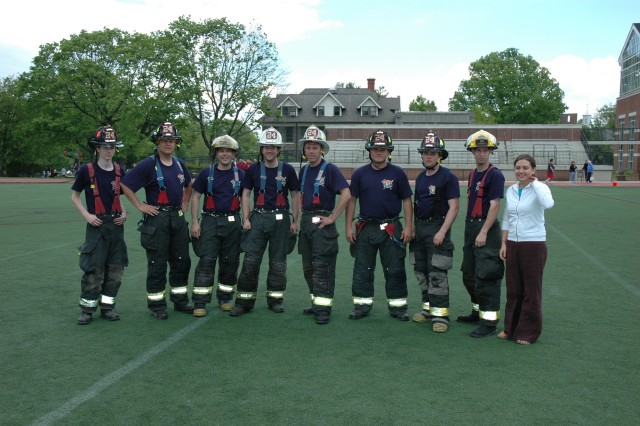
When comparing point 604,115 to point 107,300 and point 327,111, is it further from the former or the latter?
point 107,300

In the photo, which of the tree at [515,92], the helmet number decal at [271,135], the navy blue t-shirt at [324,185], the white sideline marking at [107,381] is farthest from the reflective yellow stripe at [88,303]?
the tree at [515,92]

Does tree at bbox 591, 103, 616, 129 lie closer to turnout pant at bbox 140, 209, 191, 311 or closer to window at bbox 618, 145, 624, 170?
window at bbox 618, 145, 624, 170

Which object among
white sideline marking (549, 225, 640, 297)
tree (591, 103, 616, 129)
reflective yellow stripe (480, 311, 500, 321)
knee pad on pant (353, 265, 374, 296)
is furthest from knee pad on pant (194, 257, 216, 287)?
tree (591, 103, 616, 129)

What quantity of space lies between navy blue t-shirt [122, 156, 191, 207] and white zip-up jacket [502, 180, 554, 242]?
11.8ft

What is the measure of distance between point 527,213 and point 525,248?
342 millimetres

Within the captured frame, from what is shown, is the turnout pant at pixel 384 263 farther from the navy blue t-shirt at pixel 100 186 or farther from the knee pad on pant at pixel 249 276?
the navy blue t-shirt at pixel 100 186

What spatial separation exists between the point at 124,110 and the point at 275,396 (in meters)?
50.5

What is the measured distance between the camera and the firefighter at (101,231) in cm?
657

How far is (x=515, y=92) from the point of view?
266 ft

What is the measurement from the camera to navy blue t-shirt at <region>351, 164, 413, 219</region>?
6.75 metres

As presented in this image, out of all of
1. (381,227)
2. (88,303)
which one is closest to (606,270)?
(381,227)

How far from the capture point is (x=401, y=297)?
680cm

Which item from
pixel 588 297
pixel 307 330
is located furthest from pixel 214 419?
pixel 588 297

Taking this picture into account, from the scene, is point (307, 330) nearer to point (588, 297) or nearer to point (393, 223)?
point (393, 223)
